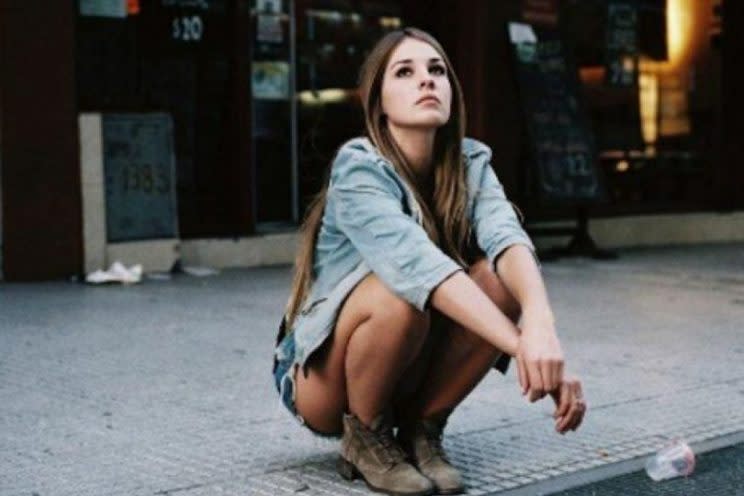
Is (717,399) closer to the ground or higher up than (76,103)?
closer to the ground

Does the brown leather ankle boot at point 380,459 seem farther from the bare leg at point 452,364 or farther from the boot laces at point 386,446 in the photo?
the bare leg at point 452,364

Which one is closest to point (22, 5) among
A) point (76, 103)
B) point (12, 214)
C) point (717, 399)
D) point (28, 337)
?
point (76, 103)

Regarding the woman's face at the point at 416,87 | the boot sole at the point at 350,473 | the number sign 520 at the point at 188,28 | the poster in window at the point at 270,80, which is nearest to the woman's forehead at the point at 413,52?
the woman's face at the point at 416,87

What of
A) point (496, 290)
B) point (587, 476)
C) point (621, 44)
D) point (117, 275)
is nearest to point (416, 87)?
point (496, 290)

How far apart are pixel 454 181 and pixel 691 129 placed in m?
9.79

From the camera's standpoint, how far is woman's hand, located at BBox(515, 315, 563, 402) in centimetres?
322

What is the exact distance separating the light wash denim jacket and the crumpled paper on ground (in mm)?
5091

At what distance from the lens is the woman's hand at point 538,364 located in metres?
3.22

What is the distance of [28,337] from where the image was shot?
659 cm

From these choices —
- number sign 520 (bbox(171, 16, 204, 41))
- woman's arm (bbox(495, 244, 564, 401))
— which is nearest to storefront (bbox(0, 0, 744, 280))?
number sign 520 (bbox(171, 16, 204, 41))

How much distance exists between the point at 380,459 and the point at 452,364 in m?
0.33

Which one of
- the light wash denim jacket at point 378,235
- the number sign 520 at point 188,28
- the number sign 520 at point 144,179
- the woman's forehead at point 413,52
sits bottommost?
the number sign 520 at point 144,179

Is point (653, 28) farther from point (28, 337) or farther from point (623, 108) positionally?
point (28, 337)

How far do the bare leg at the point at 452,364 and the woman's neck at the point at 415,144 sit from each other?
351 mm
